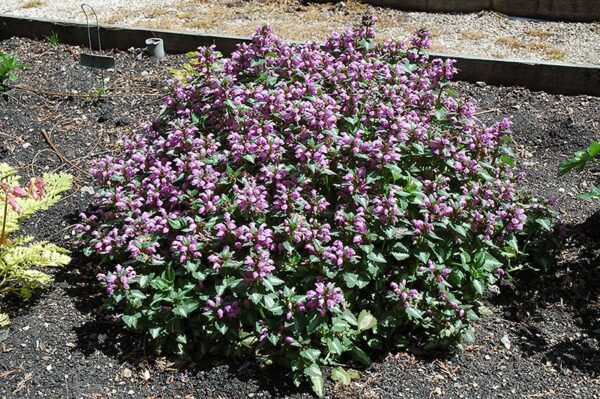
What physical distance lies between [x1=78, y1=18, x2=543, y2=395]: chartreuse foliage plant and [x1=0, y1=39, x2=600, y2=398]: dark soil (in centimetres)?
12

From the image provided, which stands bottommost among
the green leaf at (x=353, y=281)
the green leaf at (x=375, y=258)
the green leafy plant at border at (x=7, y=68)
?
the green leaf at (x=353, y=281)

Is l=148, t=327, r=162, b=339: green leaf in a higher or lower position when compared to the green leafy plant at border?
lower

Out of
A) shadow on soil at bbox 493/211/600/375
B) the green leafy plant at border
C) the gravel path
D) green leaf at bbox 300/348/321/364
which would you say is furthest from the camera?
the gravel path

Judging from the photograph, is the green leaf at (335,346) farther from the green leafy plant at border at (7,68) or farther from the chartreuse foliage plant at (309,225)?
the green leafy plant at border at (7,68)

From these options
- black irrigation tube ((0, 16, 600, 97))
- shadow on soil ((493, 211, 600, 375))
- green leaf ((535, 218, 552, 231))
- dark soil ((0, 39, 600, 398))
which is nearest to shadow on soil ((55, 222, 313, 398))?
dark soil ((0, 39, 600, 398))

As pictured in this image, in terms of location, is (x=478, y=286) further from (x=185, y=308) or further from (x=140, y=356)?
(x=140, y=356)

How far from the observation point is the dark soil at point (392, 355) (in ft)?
10.3

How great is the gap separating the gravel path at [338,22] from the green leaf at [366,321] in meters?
3.15

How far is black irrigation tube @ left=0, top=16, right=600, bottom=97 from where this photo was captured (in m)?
4.98

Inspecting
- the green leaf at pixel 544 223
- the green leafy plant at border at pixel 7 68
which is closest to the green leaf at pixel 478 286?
the green leaf at pixel 544 223

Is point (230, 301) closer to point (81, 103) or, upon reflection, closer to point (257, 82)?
point (257, 82)

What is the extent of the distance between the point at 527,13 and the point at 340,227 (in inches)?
167

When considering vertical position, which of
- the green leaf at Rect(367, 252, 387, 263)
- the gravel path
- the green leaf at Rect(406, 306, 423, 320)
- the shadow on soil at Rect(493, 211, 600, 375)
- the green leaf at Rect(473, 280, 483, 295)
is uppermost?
the gravel path

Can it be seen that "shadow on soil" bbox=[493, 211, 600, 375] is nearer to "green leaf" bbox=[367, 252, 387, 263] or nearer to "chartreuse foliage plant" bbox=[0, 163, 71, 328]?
"green leaf" bbox=[367, 252, 387, 263]
